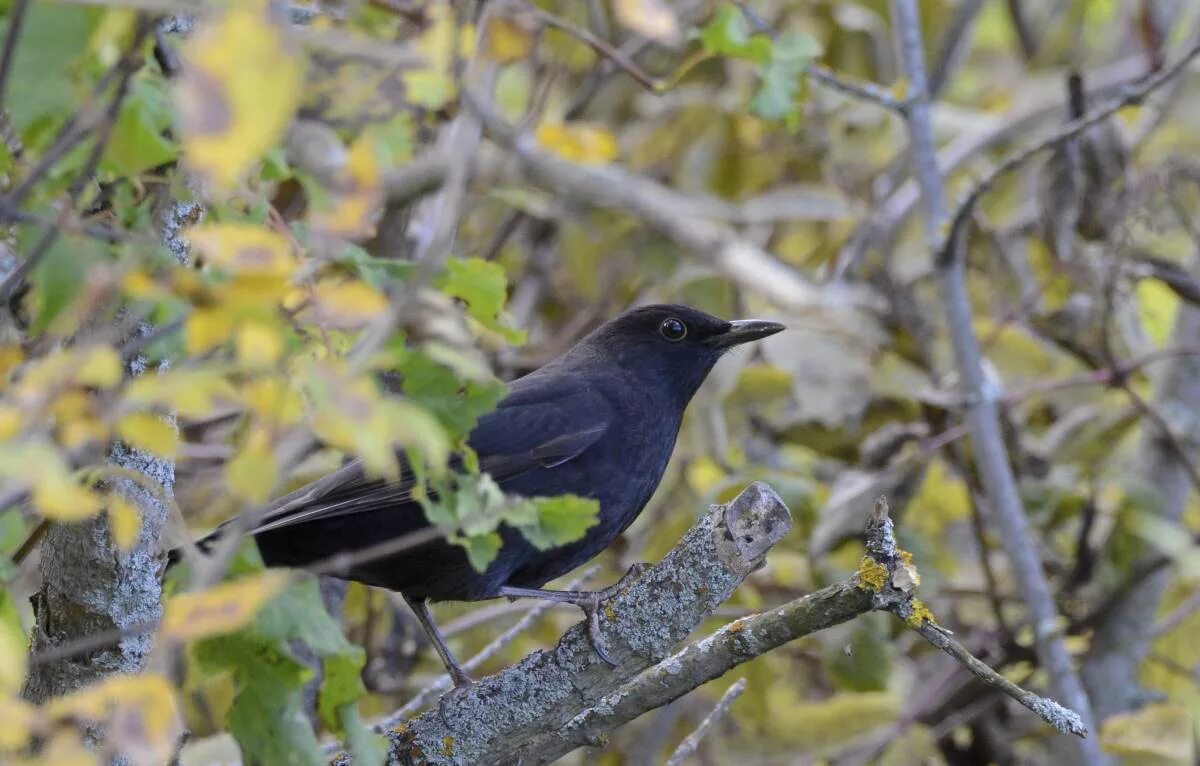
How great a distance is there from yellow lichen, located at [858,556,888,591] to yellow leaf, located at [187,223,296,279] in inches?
52.4

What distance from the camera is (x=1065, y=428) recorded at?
5016mm

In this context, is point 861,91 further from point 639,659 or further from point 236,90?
point 236,90

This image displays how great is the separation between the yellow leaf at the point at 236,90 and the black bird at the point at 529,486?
87.9 inches

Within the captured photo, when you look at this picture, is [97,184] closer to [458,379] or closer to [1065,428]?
[458,379]

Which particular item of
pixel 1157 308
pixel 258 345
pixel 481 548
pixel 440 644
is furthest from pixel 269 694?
pixel 1157 308

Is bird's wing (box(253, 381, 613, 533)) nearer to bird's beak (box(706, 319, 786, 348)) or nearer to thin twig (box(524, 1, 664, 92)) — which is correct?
bird's beak (box(706, 319, 786, 348))

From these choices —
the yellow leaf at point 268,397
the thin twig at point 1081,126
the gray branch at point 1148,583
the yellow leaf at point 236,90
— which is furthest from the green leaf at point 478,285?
the gray branch at point 1148,583

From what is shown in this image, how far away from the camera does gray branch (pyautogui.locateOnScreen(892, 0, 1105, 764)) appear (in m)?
4.46

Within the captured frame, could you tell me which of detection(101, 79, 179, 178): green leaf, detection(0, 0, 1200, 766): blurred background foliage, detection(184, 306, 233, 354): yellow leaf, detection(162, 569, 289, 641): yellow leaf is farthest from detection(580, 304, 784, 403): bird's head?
detection(162, 569, 289, 641): yellow leaf

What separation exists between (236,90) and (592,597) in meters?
2.05

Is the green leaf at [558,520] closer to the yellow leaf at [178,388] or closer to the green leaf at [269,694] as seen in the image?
the green leaf at [269,694]

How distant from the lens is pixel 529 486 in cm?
402

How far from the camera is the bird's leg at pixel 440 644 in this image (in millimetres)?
3840

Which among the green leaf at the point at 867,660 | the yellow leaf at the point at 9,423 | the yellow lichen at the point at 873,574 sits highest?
the yellow leaf at the point at 9,423
